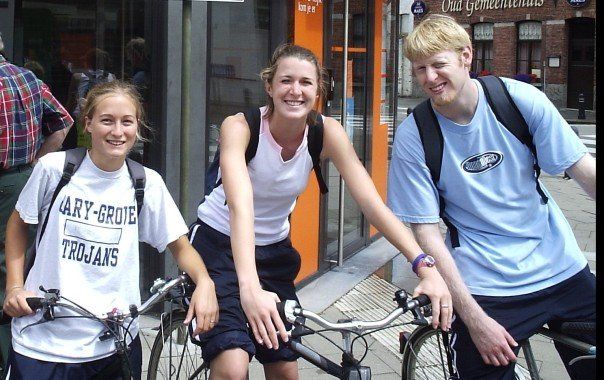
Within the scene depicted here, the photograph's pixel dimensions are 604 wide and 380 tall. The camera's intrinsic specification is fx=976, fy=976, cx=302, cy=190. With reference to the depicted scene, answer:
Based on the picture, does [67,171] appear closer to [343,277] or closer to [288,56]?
[288,56]

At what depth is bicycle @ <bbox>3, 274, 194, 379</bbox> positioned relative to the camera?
2.96 m

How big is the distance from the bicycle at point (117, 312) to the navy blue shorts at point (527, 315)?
95 cm

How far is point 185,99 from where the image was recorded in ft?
17.4

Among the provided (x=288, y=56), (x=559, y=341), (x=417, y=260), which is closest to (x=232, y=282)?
(x=417, y=260)

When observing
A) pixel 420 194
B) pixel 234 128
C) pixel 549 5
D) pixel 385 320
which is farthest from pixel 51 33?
pixel 549 5

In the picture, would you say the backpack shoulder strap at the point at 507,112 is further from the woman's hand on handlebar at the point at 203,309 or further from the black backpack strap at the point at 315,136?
the woman's hand on handlebar at the point at 203,309

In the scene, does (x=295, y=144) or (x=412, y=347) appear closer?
(x=295, y=144)

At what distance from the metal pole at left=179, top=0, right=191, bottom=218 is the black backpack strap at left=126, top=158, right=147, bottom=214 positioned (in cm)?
192

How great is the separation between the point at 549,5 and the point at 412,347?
34766 mm

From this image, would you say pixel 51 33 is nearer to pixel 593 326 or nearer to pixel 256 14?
pixel 256 14

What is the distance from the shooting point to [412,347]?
13.1 ft

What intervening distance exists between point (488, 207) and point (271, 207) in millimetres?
751

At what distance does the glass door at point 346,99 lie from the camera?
24.1 feet

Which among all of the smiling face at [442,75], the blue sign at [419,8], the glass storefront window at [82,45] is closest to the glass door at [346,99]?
the glass storefront window at [82,45]
